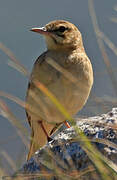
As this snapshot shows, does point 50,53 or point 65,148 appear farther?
point 50,53

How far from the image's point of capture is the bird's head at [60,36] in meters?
6.18

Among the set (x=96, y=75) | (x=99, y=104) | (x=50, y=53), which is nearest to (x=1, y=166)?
(x=99, y=104)

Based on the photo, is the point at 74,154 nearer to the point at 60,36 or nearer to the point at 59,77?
the point at 59,77

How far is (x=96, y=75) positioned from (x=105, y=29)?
2300mm

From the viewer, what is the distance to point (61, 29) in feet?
20.9

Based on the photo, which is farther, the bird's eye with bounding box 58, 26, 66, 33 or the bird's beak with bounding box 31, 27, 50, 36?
the bird's eye with bounding box 58, 26, 66, 33

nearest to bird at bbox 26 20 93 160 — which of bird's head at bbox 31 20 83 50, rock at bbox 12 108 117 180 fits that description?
bird's head at bbox 31 20 83 50

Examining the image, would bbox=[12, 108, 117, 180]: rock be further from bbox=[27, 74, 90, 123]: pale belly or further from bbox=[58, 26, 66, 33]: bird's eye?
bbox=[58, 26, 66, 33]: bird's eye

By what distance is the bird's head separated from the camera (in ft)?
20.3

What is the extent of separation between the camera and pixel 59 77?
559cm

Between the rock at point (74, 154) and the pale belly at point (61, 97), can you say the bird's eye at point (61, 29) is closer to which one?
the pale belly at point (61, 97)

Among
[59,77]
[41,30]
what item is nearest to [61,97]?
[59,77]

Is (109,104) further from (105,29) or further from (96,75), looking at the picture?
(105,29)

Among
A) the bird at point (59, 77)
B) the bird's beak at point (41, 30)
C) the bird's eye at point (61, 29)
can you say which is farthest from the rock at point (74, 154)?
the bird's eye at point (61, 29)
